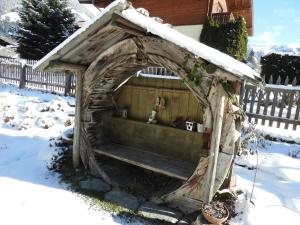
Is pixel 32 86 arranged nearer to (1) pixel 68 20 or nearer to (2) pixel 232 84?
(1) pixel 68 20

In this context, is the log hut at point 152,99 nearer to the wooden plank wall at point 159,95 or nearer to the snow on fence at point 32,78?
the wooden plank wall at point 159,95

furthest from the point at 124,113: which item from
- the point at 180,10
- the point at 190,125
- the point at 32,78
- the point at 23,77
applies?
the point at 180,10

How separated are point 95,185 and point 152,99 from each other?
2250 mm

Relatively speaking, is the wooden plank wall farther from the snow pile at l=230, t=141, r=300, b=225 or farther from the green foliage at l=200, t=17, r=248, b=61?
the green foliage at l=200, t=17, r=248, b=61

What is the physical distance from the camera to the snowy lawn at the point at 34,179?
13.2 ft

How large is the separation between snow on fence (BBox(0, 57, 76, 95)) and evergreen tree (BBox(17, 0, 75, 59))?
3.62m

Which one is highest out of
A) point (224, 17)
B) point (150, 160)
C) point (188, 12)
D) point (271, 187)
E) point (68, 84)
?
point (188, 12)

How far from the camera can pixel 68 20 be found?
759 inches

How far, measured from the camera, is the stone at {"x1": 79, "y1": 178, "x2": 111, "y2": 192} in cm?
501

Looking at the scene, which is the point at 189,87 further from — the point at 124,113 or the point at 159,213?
the point at 124,113

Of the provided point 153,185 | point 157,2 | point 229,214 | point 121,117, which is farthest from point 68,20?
point 229,214

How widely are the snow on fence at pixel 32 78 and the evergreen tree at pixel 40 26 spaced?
142 inches

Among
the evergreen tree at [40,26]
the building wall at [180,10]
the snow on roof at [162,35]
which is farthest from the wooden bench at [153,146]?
the evergreen tree at [40,26]

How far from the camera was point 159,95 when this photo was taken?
611 cm
